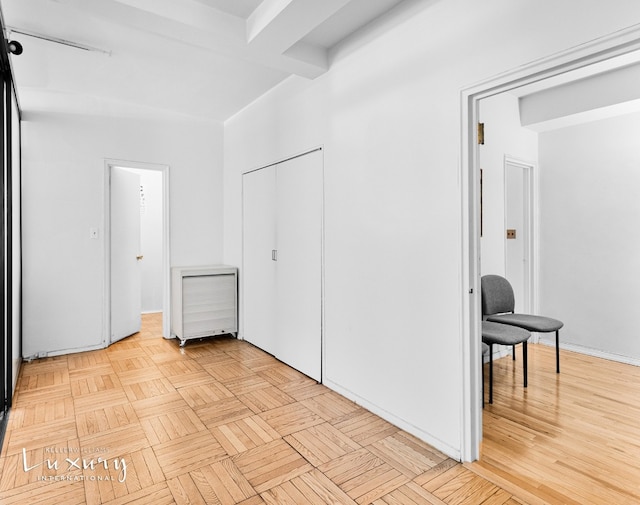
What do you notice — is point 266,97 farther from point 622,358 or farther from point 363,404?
point 622,358

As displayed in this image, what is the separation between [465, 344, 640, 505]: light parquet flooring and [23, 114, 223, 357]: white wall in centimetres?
381

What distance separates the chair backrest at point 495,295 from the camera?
3.47 metres

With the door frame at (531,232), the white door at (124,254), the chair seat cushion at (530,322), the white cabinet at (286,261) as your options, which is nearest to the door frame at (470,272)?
the white cabinet at (286,261)

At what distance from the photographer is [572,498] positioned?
1.76 metres

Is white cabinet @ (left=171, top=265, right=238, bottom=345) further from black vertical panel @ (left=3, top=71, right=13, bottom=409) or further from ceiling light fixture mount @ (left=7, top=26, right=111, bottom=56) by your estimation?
ceiling light fixture mount @ (left=7, top=26, right=111, bottom=56)

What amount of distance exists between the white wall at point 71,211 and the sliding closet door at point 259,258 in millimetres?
976

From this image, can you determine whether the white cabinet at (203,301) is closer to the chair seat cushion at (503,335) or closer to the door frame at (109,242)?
the door frame at (109,242)

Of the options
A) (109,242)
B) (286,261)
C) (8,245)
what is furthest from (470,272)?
(109,242)

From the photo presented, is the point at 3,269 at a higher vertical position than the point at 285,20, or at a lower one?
lower

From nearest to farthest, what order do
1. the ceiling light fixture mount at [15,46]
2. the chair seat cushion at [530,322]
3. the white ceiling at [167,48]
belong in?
the white ceiling at [167,48], the ceiling light fixture mount at [15,46], the chair seat cushion at [530,322]

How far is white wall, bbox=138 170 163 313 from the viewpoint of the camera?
6211mm

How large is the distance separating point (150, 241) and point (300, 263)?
3.89 metres

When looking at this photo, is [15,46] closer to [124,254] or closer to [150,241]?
[124,254]

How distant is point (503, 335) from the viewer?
2.84m
